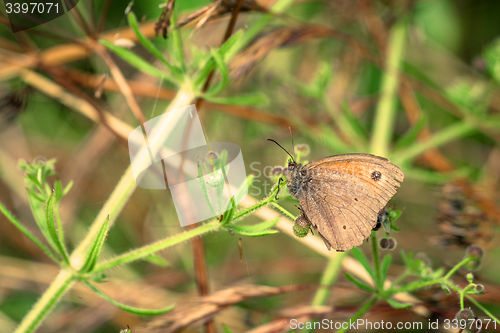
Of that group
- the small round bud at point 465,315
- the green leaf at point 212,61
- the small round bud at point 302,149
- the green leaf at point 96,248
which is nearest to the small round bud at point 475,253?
the small round bud at point 465,315

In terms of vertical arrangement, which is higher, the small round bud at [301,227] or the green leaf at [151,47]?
the green leaf at [151,47]

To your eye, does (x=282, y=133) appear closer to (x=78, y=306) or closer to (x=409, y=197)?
(x=409, y=197)

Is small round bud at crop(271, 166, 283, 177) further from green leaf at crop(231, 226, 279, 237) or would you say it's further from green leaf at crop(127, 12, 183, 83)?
green leaf at crop(127, 12, 183, 83)

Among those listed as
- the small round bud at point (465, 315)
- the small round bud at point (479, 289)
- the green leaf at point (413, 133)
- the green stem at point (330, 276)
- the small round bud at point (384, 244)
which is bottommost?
the small round bud at point (465, 315)

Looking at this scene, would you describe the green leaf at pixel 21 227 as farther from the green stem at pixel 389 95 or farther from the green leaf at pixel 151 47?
the green stem at pixel 389 95
